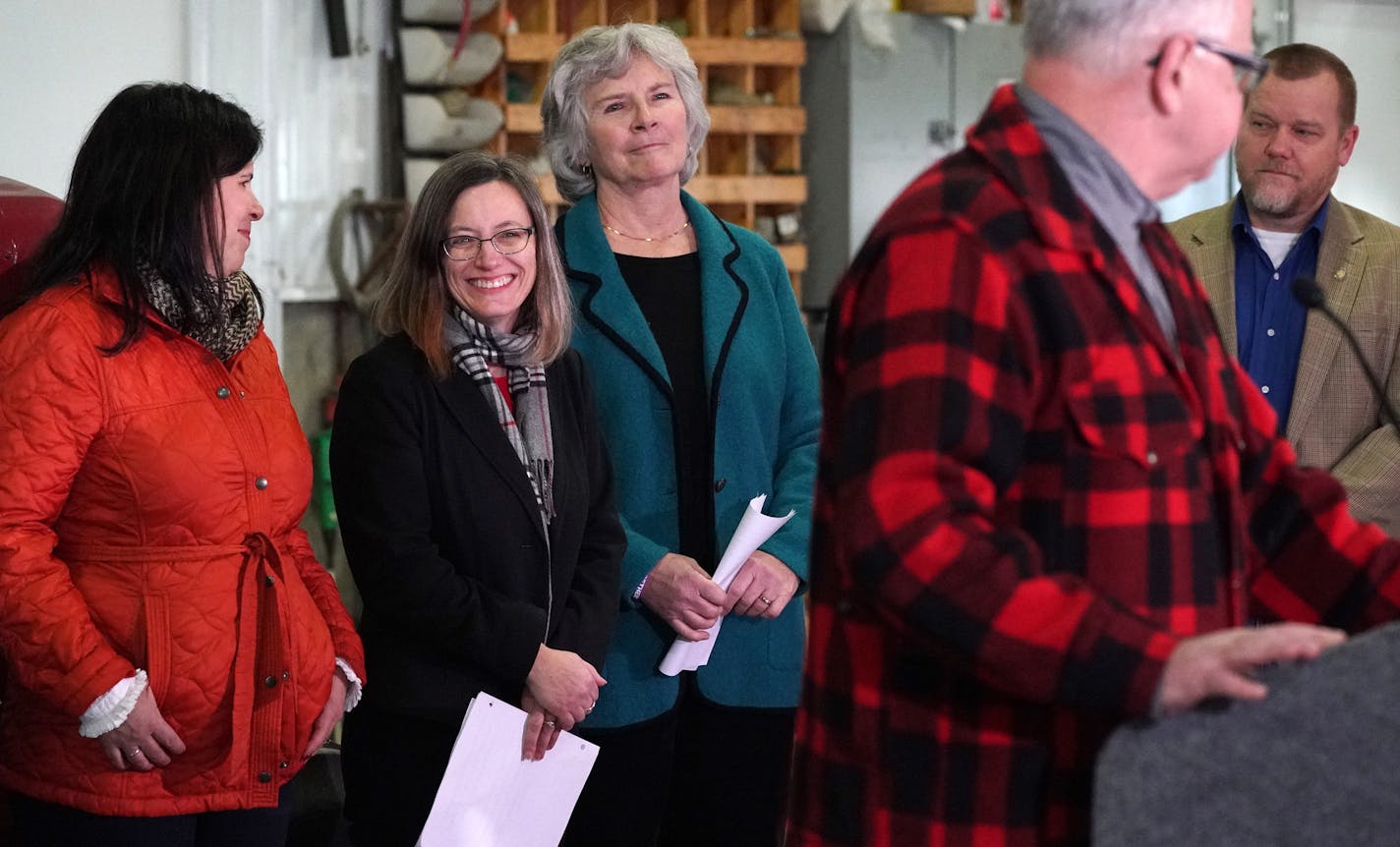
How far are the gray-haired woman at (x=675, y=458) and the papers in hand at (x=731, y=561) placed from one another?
0.02 meters

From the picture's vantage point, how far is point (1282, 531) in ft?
4.36

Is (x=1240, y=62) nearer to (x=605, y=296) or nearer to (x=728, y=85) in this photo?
(x=605, y=296)

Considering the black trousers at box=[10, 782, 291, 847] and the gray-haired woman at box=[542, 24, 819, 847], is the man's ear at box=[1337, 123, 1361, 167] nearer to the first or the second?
the gray-haired woman at box=[542, 24, 819, 847]

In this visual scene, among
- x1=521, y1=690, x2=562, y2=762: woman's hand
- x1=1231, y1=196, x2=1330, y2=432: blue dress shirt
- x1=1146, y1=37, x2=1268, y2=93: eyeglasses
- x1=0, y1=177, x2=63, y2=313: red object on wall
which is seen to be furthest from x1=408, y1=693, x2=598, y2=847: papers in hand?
x1=1231, y1=196, x2=1330, y2=432: blue dress shirt

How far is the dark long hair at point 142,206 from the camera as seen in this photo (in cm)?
171

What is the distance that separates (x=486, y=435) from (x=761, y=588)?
471 millimetres

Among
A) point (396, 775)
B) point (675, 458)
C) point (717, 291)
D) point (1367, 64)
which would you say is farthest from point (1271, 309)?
point (1367, 64)

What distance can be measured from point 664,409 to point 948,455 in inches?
44.0

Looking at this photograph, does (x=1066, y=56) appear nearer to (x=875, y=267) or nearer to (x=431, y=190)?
(x=875, y=267)

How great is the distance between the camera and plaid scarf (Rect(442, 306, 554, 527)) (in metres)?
1.99

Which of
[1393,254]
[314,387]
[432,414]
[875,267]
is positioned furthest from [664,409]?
[314,387]

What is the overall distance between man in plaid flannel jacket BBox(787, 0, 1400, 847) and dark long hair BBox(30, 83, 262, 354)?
0.89 meters

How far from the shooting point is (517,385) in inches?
80.2

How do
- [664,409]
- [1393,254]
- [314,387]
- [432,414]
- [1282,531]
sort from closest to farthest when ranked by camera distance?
[1282,531], [432,414], [664,409], [1393,254], [314,387]
